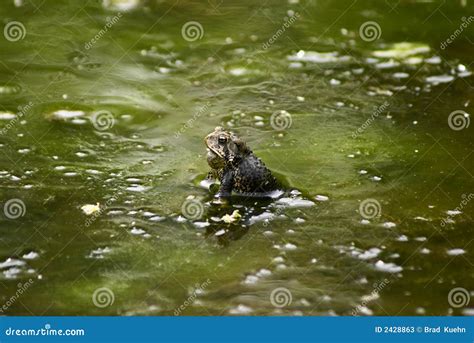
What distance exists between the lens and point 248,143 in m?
7.44

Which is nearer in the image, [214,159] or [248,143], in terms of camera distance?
[214,159]

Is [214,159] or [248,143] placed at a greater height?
[248,143]

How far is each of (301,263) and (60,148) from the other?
2.80 metres

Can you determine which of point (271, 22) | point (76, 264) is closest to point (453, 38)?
point (271, 22)

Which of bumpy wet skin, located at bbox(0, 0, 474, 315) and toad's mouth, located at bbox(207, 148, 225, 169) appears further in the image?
toad's mouth, located at bbox(207, 148, 225, 169)

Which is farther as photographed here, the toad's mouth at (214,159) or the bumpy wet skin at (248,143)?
the toad's mouth at (214,159)

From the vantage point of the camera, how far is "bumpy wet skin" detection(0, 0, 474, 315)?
5.44 meters

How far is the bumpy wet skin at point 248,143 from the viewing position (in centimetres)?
544

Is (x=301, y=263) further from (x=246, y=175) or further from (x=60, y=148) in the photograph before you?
(x=60, y=148)

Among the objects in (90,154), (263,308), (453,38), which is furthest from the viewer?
(453,38)

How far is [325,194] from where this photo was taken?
6.60 m

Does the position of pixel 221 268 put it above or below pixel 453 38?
below

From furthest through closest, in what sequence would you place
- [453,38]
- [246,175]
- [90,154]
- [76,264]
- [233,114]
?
[453,38] < [233,114] < [90,154] < [246,175] < [76,264]

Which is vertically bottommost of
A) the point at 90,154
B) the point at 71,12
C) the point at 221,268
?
the point at 221,268
